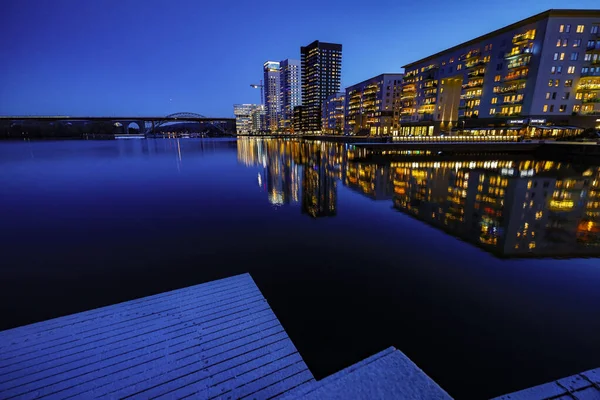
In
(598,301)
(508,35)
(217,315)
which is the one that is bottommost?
(598,301)

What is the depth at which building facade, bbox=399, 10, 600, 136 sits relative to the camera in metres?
59.5

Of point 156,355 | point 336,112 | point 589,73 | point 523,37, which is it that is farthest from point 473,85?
point 336,112

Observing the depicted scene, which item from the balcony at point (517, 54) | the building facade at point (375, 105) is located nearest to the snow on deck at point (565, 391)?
the balcony at point (517, 54)

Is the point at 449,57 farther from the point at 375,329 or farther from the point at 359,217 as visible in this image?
the point at 375,329

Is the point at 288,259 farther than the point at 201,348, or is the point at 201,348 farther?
the point at 288,259

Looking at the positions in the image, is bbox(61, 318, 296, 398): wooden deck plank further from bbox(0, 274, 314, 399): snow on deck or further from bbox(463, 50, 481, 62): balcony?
bbox(463, 50, 481, 62): balcony

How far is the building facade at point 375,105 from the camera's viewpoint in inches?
A: 5034

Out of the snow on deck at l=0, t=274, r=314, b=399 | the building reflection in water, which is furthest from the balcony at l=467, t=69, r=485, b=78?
the snow on deck at l=0, t=274, r=314, b=399

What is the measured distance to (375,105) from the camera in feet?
442

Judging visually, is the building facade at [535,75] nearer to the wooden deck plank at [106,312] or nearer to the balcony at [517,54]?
the balcony at [517,54]

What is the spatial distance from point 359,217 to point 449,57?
96.3 metres

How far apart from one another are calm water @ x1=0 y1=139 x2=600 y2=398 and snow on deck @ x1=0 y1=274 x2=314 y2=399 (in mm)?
1516

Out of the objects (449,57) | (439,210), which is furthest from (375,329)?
(449,57)

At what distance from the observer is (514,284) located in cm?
902
